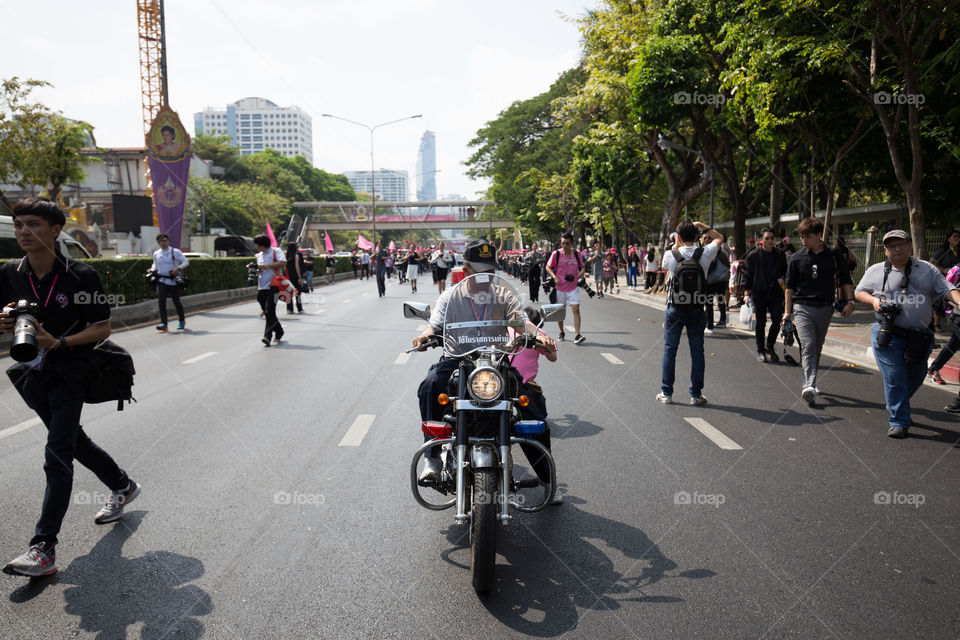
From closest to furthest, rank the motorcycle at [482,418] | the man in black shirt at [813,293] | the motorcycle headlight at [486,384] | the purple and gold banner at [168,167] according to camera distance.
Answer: the motorcycle at [482,418]
the motorcycle headlight at [486,384]
the man in black shirt at [813,293]
the purple and gold banner at [168,167]

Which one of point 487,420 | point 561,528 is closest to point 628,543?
point 561,528

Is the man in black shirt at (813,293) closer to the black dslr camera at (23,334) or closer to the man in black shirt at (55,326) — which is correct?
the man in black shirt at (55,326)

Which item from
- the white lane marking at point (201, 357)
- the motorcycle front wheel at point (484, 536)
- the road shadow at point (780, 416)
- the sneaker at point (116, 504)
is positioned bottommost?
the white lane marking at point (201, 357)

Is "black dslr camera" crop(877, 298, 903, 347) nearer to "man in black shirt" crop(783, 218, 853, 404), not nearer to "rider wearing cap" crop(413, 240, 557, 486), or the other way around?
"man in black shirt" crop(783, 218, 853, 404)

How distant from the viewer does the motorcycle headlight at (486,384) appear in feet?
11.3

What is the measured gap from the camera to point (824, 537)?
390cm

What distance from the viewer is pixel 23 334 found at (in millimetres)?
3268

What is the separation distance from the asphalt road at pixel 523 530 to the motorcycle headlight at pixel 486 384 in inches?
34.0

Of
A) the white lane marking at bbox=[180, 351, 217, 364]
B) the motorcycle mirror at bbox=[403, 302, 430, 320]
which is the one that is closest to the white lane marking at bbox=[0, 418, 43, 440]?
the white lane marking at bbox=[180, 351, 217, 364]

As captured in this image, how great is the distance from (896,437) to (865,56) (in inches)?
424

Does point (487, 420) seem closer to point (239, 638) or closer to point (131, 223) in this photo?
point (239, 638)

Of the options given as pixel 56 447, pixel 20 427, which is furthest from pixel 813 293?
pixel 20 427

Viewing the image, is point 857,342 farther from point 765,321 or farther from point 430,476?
point 430,476

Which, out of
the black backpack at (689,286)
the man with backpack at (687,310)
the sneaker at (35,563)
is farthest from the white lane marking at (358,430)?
the black backpack at (689,286)
